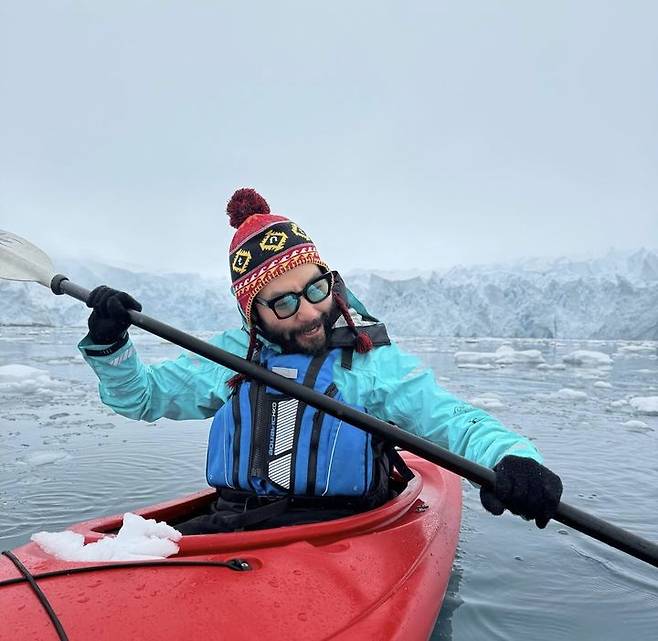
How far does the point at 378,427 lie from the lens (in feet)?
5.17

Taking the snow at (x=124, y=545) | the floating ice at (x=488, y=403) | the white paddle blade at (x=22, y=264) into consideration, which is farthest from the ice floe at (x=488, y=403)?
the snow at (x=124, y=545)

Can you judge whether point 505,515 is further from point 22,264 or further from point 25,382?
point 25,382

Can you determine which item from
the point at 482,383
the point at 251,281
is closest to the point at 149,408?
the point at 251,281

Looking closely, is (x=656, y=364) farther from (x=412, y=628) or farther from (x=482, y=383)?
(x=412, y=628)

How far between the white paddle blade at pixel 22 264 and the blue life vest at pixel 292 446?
3.03ft

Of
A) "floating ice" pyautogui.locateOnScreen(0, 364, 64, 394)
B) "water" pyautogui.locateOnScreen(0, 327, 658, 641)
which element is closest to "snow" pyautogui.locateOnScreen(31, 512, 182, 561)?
"water" pyautogui.locateOnScreen(0, 327, 658, 641)

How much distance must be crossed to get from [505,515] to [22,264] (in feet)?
8.33

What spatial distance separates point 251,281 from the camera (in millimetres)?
1875

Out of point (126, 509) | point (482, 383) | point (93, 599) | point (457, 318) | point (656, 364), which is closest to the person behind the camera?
point (93, 599)

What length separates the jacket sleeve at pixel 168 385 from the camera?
6.38 ft

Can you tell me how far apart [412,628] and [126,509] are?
1980 mm

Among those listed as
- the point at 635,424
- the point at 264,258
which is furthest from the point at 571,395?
the point at 264,258

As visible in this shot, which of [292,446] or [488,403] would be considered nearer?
[292,446]

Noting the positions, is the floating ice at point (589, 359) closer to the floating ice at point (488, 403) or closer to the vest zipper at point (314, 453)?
the floating ice at point (488, 403)
